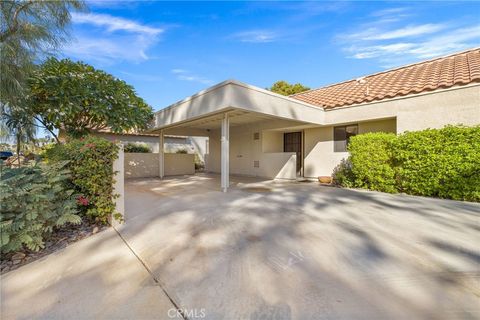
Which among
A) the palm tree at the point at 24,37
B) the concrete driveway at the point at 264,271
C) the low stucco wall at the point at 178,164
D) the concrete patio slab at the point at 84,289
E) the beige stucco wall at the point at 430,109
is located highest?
the palm tree at the point at 24,37

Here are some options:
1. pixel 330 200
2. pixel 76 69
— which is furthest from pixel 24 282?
pixel 76 69

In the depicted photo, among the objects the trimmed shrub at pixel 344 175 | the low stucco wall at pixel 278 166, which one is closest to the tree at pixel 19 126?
the low stucco wall at pixel 278 166

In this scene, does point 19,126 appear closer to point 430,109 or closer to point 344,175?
point 344,175

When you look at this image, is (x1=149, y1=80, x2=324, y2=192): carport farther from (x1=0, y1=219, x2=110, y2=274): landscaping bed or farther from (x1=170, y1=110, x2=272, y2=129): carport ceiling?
(x1=0, y1=219, x2=110, y2=274): landscaping bed

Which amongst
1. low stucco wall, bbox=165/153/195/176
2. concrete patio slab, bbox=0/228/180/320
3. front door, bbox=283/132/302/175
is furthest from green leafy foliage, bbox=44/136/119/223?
front door, bbox=283/132/302/175

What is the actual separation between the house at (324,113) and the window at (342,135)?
0.14 ft

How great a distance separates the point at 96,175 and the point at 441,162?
8.56 metres

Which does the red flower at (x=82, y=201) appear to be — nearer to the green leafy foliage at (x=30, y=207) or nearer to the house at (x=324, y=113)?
the green leafy foliage at (x=30, y=207)

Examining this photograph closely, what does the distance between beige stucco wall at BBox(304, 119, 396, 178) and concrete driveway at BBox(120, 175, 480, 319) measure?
461 cm

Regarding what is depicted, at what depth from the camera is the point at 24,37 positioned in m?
4.96

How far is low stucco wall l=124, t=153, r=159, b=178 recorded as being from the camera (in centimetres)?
1209

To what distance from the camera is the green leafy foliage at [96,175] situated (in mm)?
3973

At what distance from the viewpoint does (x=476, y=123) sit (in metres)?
6.32
